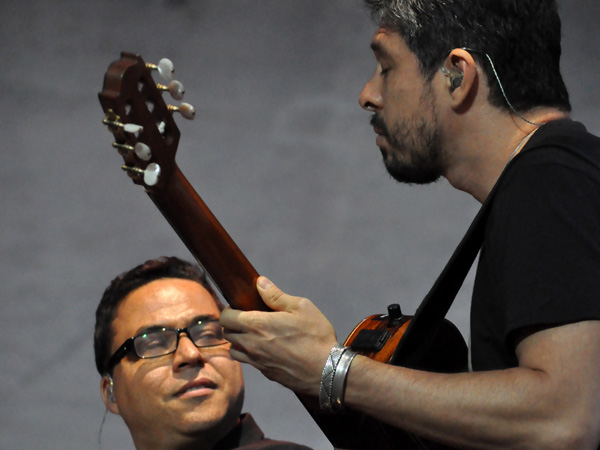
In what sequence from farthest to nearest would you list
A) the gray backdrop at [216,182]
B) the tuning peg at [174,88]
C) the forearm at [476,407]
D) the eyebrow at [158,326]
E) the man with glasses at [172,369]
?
the gray backdrop at [216,182] < the eyebrow at [158,326] < the man with glasses at [172,369] < the tuning peg at [174,88] < the forearm at [476,407]

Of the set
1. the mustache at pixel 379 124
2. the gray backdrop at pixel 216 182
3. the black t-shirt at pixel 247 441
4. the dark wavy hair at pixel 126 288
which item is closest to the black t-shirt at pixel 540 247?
the mustache at pixel 379 124

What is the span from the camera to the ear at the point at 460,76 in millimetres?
1462

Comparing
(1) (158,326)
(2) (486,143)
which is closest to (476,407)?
(2) (486,143)

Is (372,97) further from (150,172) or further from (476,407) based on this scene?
(476,407)

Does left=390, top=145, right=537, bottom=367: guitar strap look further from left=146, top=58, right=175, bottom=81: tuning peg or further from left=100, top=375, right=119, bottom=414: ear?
left=100, top=375, right=119, bottom=414: ear

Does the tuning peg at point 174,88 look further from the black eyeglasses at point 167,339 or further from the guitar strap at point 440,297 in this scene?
the black eyeglasses at point 167,339

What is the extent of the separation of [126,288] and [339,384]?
1238mm

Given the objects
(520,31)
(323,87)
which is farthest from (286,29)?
(520,31)

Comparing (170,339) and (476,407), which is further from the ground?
(170,339)

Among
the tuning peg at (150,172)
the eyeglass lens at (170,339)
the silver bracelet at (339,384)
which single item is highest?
the tuning peg at (150,172)

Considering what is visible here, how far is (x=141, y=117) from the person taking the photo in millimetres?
1331

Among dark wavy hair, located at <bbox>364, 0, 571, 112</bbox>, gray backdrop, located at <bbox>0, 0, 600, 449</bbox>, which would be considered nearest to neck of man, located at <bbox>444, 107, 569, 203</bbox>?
dark wavy hair, located at <bbox>364, 0, 571, 112</bbox>

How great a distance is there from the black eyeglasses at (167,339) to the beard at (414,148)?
860 millimetres

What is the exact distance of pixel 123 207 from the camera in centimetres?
318
